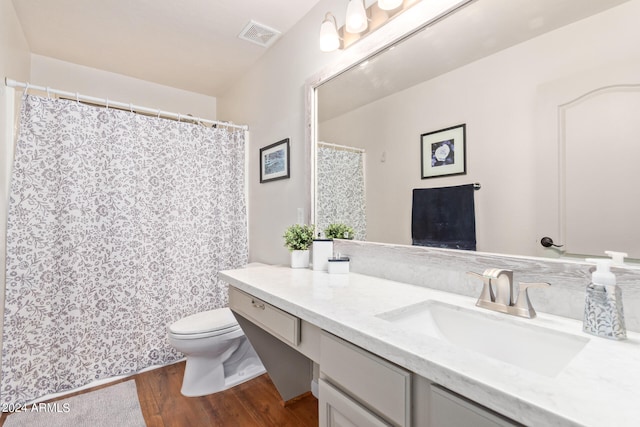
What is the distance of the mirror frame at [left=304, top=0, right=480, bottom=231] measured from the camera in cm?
120

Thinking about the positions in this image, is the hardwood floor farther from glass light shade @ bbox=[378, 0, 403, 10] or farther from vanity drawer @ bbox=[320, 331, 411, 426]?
glass light shade @ bbox=[378, 0, 403, 10]

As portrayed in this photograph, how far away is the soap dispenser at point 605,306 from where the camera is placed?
0.73m

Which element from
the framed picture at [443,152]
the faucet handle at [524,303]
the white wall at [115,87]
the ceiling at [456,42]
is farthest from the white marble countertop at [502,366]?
the white wall at [115,87]

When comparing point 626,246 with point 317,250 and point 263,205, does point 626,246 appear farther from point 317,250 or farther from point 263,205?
point 263,205

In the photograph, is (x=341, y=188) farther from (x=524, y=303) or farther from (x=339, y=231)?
(x=524, y=303)

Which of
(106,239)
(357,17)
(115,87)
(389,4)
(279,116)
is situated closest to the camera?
(389,4)

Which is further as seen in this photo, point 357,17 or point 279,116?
point 279,116

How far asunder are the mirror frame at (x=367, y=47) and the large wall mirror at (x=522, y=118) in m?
0.02

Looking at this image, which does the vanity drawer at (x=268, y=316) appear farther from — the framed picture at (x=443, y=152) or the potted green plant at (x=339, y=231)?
the framed picture at (x=443, y=152)

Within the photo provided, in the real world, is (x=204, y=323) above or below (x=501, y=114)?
below

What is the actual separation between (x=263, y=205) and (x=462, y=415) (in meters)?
2.05

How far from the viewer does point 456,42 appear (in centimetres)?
116

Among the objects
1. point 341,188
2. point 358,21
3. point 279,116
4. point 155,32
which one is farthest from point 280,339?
point 155,32

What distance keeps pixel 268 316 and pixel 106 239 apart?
1504 mm
